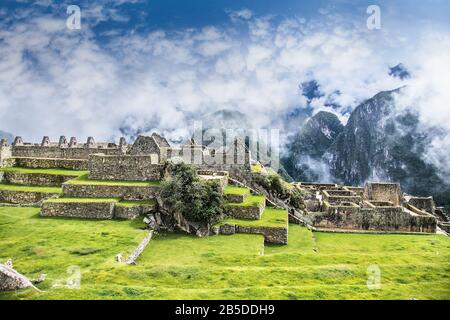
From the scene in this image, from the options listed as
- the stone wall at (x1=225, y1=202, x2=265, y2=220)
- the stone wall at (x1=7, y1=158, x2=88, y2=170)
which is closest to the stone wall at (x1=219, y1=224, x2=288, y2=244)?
the stone wall at (x1=225, y1=202, x2=265, y2=220)

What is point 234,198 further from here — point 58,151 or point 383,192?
point 58,151

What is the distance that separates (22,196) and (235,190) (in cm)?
1383

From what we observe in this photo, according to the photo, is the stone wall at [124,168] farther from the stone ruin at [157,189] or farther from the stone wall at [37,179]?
the stone wall at [37,179]

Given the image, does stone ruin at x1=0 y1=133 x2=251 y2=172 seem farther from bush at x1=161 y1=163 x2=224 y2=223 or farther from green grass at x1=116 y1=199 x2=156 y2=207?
green grass at x1=116 y1=199 x2=156 y2=207

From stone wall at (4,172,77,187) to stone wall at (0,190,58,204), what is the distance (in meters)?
2.36

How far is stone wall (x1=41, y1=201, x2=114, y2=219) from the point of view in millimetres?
23239

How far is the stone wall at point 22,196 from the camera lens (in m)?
26.7

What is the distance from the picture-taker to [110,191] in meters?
25.0

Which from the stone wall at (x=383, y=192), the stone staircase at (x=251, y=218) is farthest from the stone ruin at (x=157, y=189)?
the stone wall at (x=383, y=192)

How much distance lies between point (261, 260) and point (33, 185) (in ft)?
63.3

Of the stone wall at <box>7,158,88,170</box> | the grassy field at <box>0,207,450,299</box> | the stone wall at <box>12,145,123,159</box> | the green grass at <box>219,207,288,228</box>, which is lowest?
the grassy field at <box>0,207,450,299</box>

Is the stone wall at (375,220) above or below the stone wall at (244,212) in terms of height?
below

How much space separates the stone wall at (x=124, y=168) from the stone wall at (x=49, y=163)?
5.90 meters
